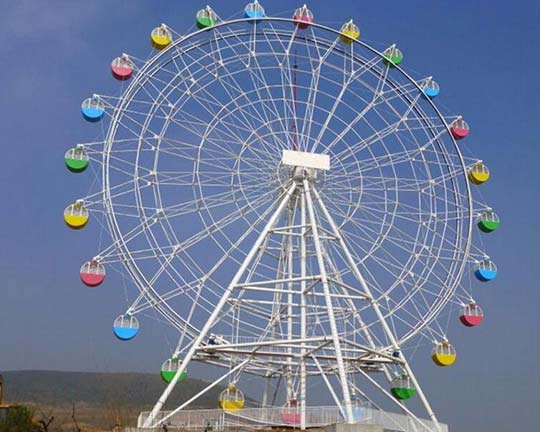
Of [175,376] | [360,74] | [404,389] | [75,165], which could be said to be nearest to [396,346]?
[404,389]

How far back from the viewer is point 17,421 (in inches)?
1331

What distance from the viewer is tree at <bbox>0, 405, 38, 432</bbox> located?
1264 inches

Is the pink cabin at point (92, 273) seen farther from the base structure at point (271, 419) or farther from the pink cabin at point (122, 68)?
the pink cabin at point (122, 68)

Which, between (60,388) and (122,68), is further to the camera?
(60,388)

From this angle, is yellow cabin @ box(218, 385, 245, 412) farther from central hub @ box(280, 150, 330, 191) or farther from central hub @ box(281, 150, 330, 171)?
central hub @ box(281, 150, 330, 171)

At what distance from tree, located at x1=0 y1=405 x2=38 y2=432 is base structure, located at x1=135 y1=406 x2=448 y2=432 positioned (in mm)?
6419

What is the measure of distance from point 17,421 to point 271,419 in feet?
37.2

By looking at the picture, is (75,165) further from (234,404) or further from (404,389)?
(404,389)

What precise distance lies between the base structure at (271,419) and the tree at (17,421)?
642cm

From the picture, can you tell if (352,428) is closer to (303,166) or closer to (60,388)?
(303,166)

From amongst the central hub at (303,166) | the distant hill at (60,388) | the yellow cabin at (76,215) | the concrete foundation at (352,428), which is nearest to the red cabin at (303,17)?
the central hub at (303,166)

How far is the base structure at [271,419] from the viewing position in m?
28.0

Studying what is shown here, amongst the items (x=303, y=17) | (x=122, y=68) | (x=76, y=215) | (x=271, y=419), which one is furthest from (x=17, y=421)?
(x=303, y=17)

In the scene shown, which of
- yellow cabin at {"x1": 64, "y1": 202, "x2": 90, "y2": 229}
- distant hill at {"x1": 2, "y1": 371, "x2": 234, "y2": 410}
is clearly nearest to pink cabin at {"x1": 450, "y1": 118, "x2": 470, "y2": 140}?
yellow cabin at {"x1": 64, "y1": 202, "x2": 90, "y2": 229}
